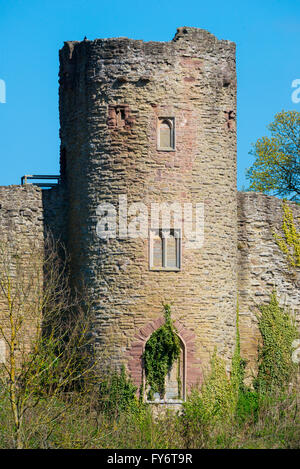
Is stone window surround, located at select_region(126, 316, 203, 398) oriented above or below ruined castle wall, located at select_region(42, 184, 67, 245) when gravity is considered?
below

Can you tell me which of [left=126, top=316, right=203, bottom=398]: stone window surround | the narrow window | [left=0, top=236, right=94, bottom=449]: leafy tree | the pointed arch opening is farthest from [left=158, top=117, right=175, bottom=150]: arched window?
the pointed arch opening

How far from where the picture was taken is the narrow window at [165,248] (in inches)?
930

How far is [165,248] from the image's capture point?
23.7 meters

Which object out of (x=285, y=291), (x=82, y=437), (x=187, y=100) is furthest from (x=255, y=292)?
(x=82, y=437)

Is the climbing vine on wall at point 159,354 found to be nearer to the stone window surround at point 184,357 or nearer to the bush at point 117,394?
the stone window surround at point 184,357

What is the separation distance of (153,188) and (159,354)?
3715 mm

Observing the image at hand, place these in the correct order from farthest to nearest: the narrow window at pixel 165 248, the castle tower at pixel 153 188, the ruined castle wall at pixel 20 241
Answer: the ruined castle wall at pixel 20 241 → the narrow window at pixel 165 248 → the castle tower at pixel 153 188

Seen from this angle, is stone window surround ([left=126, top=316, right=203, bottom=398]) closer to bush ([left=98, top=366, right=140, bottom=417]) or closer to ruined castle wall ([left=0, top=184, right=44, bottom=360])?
bush ([left=98, top=366, right=140, bottom=417])

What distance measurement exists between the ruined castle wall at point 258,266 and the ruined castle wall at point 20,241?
5.13 m

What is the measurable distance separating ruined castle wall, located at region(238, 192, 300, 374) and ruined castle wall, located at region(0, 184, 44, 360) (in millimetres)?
5132

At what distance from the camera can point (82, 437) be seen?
2114 centimetres

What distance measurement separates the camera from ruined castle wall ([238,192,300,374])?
26.2 metres

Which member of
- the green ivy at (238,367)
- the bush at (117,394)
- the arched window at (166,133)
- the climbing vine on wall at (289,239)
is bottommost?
the bush at (117,394)

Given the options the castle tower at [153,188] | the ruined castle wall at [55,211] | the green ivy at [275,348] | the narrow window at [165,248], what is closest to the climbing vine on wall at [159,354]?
the castle tower at [153,188]
